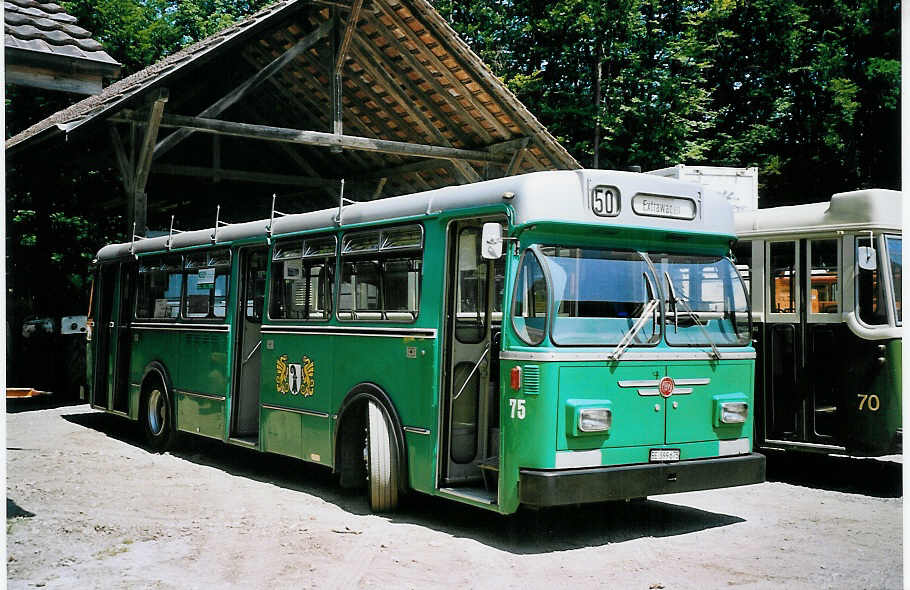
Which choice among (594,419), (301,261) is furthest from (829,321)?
(301,261)

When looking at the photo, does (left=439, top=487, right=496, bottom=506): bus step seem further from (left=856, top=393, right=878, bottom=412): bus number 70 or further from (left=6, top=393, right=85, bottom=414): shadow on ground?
(left=6, top=393, right=85, bottom=414): shadow on ground

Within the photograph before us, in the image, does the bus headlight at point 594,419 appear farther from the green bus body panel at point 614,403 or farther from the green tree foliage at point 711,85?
the green tree foliage at point 711,85

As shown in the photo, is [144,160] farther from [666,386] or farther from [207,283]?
[666,386]

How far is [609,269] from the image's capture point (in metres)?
7.81

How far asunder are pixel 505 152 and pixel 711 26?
47.8 feet

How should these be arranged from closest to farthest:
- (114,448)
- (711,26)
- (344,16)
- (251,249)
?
(251,249) < (114,448) < (344,16) < (711,26)

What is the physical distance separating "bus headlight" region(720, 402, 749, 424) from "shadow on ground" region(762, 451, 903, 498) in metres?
2.56

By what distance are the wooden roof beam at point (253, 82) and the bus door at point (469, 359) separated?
9.48 meters

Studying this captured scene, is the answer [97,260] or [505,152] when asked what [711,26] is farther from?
[97,260]

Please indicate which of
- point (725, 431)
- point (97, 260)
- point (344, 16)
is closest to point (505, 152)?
point (344, 16)

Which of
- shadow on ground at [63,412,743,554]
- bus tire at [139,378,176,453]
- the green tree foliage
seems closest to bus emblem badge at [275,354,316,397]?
shadow on ground at [63,412,743,554]

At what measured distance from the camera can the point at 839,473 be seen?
11500 mm

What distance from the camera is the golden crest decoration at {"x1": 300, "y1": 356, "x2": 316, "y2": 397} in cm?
1002

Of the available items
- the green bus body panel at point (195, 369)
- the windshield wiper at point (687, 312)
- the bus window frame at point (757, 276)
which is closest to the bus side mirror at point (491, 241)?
the windshield wiper at point (687, 312)
